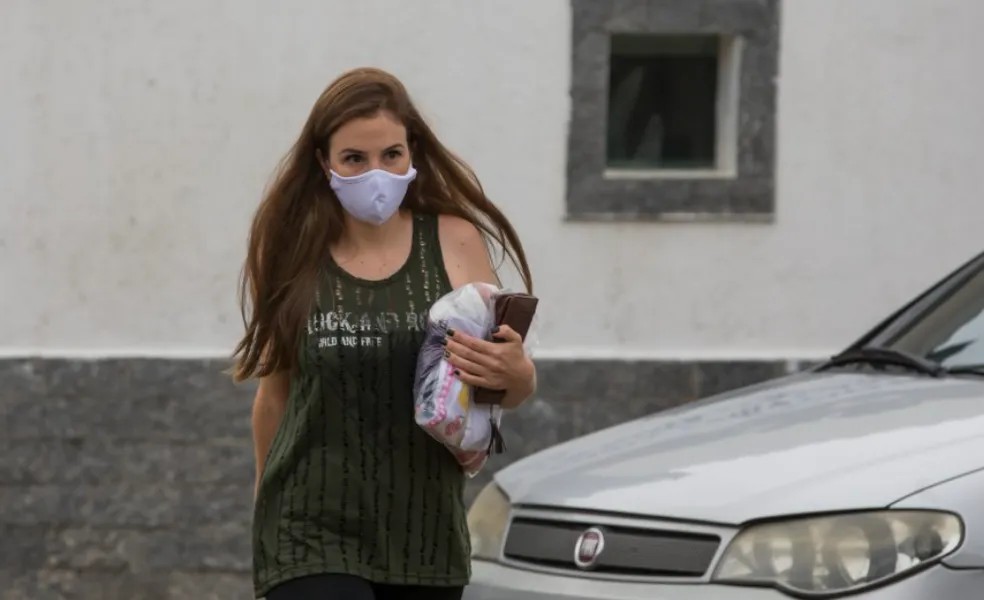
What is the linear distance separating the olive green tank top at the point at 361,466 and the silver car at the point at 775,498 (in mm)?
568

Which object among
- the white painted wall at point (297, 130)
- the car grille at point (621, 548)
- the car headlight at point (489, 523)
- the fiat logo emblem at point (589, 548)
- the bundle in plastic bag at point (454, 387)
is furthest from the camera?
the white painted wall at point (297, 130)

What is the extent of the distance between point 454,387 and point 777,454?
0.89 metres

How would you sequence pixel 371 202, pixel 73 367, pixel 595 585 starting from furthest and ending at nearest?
pixel 73 367 → pixel 595 585 → pixel 371 202

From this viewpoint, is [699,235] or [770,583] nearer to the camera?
[770,583]

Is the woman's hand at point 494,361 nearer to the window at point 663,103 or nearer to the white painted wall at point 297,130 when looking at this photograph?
the white painted wall at point 297,130

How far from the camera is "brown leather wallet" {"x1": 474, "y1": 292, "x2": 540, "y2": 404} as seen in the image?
12.6 feet

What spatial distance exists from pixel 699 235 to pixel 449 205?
4.02m

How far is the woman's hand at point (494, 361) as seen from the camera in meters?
3.79

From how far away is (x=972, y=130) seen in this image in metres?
8.05

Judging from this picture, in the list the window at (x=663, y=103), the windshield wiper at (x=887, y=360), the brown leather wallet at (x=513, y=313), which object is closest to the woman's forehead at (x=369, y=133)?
the brown leather wallet at (x=513, y=313)

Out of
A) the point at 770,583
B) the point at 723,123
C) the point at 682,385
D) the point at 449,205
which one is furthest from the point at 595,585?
the point at 723,123

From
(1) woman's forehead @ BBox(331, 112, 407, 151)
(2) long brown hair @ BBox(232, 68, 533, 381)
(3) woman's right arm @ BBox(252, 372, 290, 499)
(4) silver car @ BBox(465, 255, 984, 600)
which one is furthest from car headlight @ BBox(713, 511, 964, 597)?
(1) woman's forehead @ BBox(331, 112, 407, 151)

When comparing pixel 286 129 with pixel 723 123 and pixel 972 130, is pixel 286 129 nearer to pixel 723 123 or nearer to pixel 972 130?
pixel 723 123

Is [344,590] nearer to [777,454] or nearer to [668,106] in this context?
[777,454]
